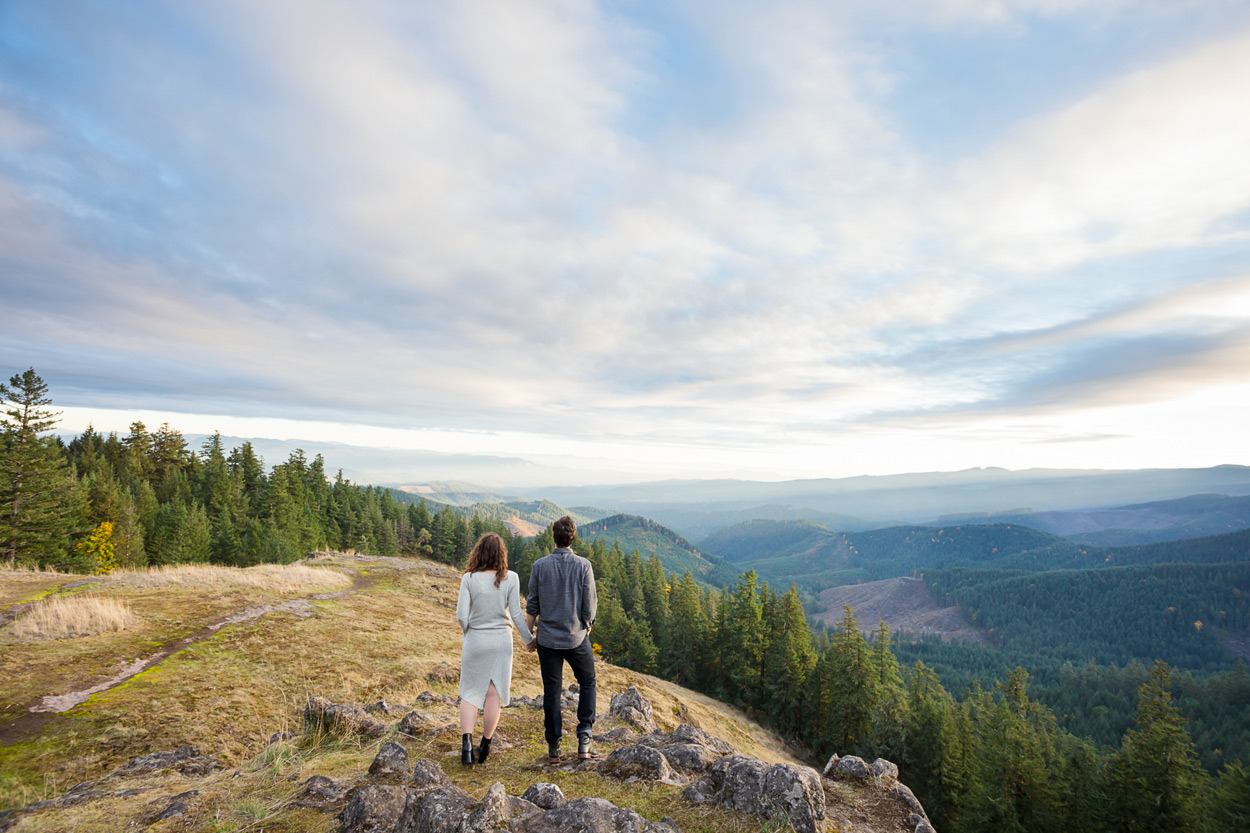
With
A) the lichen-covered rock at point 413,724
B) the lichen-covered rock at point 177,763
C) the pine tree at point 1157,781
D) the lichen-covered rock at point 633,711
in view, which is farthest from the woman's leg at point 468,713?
the pine tree at point 1157,781

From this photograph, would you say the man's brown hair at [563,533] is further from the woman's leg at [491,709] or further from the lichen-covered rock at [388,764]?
the lichen-covered rock at [388,764]

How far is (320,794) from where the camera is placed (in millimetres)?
6094

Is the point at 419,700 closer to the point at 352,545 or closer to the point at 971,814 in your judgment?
the point at 971,814

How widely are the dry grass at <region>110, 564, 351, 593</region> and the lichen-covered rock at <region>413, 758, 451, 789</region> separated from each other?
23635 millimetres

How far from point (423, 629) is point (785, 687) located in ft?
110

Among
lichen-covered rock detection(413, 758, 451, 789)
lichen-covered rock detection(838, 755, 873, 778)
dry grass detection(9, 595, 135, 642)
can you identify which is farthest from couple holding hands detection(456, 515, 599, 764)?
dry grass detection(9, 595, 135, 642)

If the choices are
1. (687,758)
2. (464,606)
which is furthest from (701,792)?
(464,606)

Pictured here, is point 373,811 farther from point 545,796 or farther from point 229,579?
point 229,579

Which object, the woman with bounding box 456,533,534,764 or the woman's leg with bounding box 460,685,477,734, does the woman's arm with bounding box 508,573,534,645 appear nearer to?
the woman with bounding box 456,533,534,764

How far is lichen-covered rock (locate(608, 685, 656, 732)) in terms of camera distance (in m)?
11.8

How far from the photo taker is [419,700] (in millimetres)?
12664

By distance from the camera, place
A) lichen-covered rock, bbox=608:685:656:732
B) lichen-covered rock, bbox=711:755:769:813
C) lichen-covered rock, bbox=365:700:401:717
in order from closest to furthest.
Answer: lichen-covered rock, bbox=711:755:769:813 → lichen-covered rock, bbox=365:700:401:717 → lichen-covered rock, bbox=608:685:656:732

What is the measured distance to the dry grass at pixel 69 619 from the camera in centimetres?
1362

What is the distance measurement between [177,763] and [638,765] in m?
8.29
